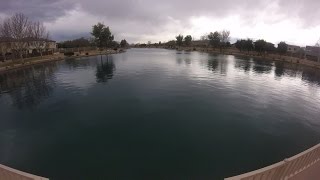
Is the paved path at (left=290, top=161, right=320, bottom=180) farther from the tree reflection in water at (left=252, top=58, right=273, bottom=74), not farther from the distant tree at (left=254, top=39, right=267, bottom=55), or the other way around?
the distant tree at (left=254, top=39, right=267, bottom=55)

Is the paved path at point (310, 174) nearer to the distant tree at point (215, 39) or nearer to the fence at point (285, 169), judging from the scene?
the fence at point (285, 169)

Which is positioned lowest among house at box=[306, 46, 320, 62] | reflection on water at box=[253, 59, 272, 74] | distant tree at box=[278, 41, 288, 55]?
reflection on water at box=[253, 59, 272, 74]

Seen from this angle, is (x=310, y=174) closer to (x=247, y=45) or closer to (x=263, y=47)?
(x=263, y=47)

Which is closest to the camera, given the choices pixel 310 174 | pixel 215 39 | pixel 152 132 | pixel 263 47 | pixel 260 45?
pixel 310 174

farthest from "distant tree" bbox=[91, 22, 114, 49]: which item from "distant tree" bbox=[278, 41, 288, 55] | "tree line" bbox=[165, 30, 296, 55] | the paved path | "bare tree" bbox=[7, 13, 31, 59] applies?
the paved path

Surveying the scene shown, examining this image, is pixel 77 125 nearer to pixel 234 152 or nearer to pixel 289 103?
pixel 234 152

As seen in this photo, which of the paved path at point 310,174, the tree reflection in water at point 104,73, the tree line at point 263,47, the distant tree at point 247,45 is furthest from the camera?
the distant tree at point 247,45

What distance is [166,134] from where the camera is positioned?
14867mm

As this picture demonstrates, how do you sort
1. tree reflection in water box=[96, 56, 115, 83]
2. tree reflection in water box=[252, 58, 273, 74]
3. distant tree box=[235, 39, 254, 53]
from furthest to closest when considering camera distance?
distant tree box=[235, 39, 254, 53], tree reflection in water box=[252, 58, 273, 74], tree reflection in water box=[96, 56, 115, 83]

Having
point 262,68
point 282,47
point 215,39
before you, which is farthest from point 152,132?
point 215,39

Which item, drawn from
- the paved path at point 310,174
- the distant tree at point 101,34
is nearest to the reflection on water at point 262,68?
the paved path at point 310,174

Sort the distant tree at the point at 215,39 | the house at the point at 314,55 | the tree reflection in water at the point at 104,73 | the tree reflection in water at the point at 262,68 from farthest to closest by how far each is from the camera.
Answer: the distant tree at the point at 215,39 → the house at the point at 314,55 → the tree reflection in water at the point at 262,68 → the tree reflection in water at the point at 104,73

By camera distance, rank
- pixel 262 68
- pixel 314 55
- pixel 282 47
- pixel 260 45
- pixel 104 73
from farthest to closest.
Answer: pixel 260 45, pixel 282 47, pixel 314 55, pixel 262 68, pixel 104 73

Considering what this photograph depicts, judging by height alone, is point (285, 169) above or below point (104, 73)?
above
